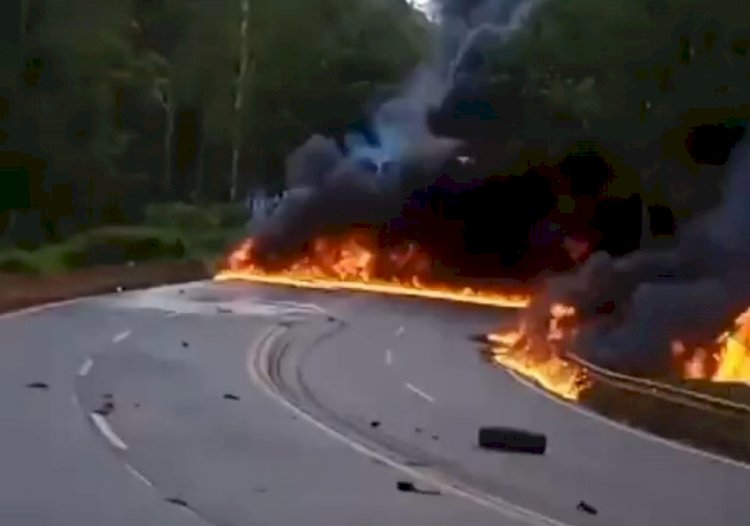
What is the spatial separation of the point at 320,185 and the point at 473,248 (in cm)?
726

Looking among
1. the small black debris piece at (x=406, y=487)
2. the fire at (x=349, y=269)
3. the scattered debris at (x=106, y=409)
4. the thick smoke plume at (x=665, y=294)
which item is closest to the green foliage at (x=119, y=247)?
the fire at (x=349, y=269)

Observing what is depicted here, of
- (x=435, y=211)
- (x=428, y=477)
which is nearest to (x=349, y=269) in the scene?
(x=435, y=211)

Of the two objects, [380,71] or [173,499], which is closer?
[173,499]

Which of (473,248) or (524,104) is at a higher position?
(524,104)

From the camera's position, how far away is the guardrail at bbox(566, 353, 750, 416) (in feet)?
61.2

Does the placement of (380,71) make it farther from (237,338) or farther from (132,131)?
(237,338)

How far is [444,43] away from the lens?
2329 inches

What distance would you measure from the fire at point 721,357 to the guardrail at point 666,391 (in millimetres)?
981

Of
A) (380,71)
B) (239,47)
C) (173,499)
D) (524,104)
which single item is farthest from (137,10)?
(173,499)

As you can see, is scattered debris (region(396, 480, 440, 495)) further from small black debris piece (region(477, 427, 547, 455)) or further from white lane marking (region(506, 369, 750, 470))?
white lane marking (region(506, 369, 750, 470))

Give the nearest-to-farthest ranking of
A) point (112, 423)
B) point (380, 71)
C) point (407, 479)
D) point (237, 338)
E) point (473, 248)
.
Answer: point (407, 479) < point (112, 423) < point (237, 338) < point (473, 248) < point (380, 71)

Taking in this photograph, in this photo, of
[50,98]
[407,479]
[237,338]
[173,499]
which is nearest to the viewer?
[173,499]

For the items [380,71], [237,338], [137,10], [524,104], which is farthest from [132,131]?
[237,338]

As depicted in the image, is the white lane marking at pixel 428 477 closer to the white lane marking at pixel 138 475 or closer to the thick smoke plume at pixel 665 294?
the white lane marking at pixel 138 475
